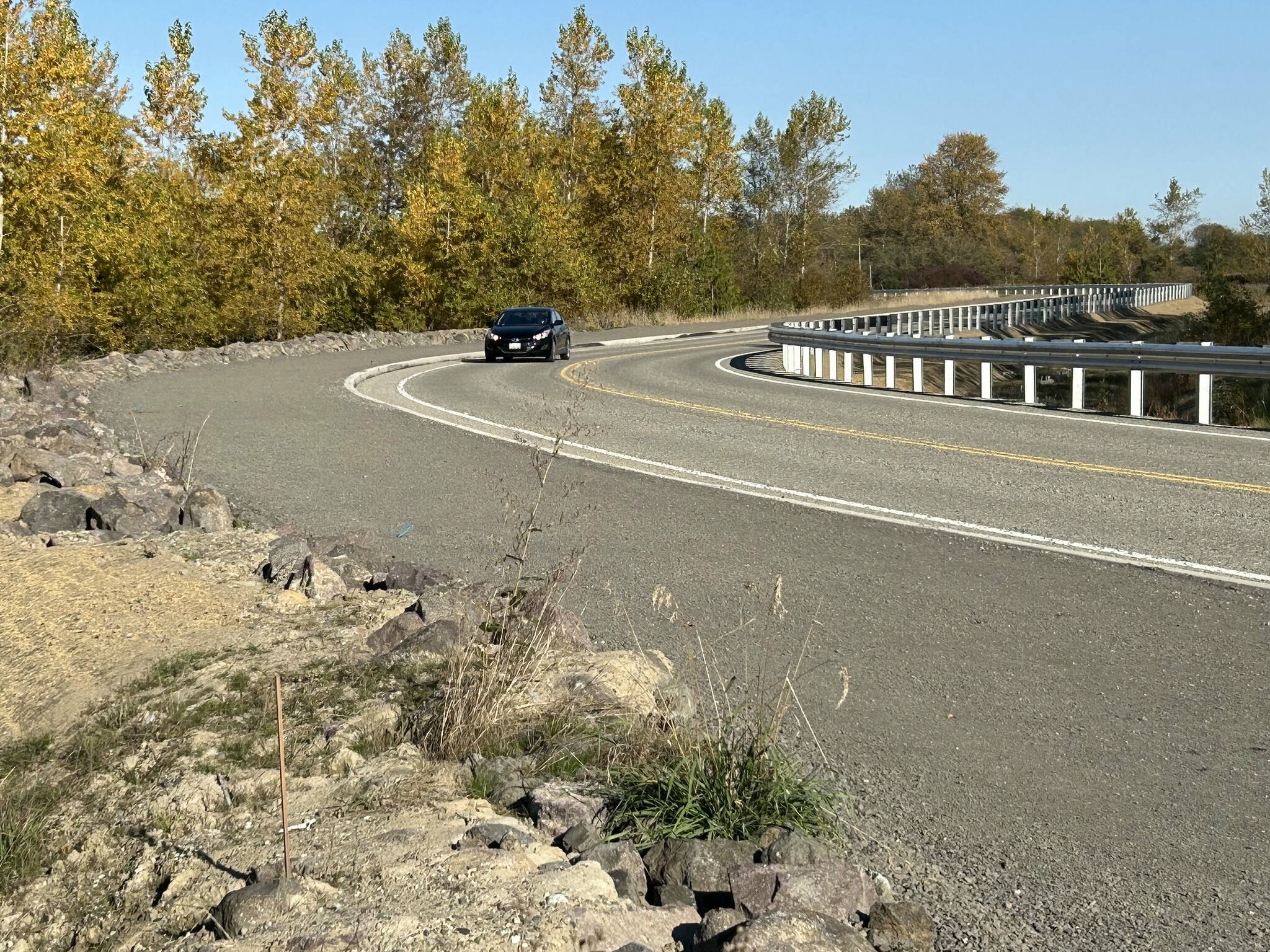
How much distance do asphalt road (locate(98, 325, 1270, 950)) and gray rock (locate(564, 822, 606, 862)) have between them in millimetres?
1109

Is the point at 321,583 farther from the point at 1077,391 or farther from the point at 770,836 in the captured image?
the point at 1077,391

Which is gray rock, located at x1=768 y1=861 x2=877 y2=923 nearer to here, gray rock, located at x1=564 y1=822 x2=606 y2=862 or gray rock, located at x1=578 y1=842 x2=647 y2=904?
gray rock, located at x1=578 y1=842 x2=647 y2=904

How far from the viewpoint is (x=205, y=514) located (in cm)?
866

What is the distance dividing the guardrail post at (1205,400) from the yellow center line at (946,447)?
13.5 ft

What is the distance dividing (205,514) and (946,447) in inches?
311

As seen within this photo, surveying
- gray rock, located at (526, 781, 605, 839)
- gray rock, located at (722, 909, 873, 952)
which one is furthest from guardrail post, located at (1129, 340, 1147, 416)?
gray rock, located at (722, 909, 873, 952)

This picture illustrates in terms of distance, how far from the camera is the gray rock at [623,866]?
12.2 ft

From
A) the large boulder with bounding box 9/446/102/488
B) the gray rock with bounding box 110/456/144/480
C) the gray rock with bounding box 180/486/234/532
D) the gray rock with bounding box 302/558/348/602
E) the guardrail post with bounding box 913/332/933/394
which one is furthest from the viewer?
the guardrail post with bounding box 913/332/933/394

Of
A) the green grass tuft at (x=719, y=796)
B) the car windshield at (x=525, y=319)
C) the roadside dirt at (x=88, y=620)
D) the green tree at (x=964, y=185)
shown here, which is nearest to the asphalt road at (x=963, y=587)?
the green grass tuft at (x=719, y=796)

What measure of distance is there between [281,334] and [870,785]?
37.3m

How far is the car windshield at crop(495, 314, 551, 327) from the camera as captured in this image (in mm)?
29875

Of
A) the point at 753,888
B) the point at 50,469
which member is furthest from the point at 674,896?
the point at 50,469

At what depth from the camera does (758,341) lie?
3919 centimetres

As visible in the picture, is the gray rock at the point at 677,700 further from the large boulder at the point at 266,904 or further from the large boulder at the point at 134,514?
the large boulder at the point at 134,514
